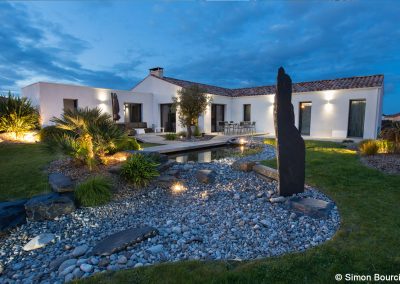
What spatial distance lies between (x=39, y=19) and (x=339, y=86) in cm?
1735

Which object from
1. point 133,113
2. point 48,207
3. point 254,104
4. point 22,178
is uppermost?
point 254,104

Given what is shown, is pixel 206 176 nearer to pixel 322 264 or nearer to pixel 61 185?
pixel 61 185

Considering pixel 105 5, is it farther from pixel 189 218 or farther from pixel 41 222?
pixel 189 218

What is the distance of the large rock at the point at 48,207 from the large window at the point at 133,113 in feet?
48.7

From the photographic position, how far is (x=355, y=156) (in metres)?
7.76

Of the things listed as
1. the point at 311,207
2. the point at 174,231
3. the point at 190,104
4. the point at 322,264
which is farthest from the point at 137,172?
the point at 190,104

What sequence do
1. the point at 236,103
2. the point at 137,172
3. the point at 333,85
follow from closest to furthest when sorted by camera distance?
1. the point at 137,172
2. the point at 333,85
3. the point at 236,103

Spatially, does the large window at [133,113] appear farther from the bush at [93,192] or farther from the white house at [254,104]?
the bush at [93,192]

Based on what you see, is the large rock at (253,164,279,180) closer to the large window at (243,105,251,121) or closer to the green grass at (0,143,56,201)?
the green grass at (0,143,56,201)

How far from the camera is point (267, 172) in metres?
5.20

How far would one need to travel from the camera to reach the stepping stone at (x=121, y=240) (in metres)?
2.71

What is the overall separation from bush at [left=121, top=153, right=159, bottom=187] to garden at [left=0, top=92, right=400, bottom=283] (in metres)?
0.02

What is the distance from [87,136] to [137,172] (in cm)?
157

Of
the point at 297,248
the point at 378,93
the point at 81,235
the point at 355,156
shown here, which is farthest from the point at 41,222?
the point at 378,93
